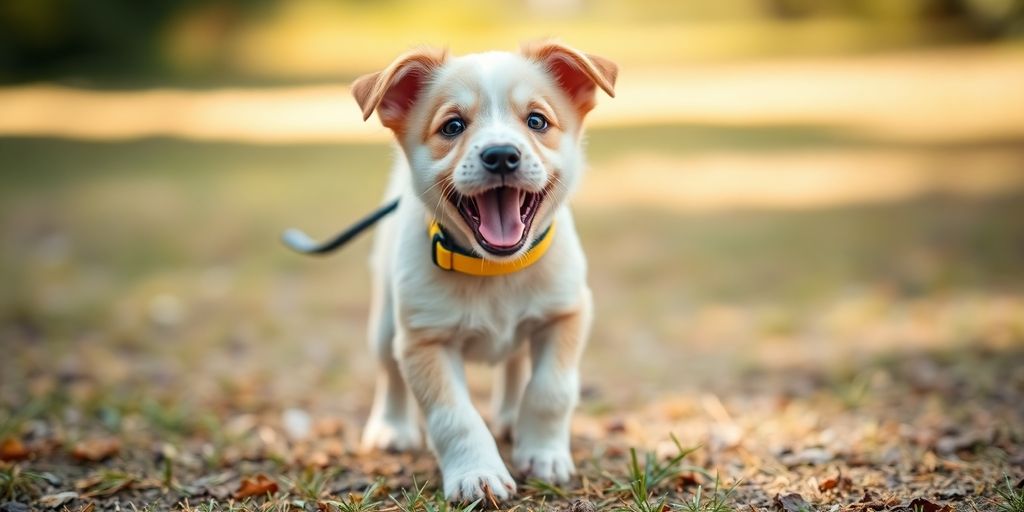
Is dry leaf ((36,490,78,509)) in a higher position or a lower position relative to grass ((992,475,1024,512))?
lower

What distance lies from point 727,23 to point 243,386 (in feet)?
38.8

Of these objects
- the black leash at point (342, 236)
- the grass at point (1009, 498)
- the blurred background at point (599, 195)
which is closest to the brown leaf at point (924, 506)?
the grass at point (1009, 498)

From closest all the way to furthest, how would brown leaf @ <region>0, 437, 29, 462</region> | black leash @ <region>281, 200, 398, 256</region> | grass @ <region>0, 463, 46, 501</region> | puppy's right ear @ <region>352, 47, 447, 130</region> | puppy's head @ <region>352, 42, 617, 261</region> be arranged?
puppy's head @ <region>352, 42, 617, 261</region> < puppy's right ear @ <region>352, 47, 447, 130</region> < grass @ <region>0, 463, 46, 501</region> < brown leaf @ <region>0, 437, 29, 462</region> < black leash @ <region>281, 200, 398, 256</region>

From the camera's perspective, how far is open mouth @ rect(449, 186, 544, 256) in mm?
3186

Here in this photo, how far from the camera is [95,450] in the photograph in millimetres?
3859

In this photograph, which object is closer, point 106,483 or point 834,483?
point 834,483

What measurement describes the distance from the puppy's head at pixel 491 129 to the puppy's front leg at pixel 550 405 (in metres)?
0.44

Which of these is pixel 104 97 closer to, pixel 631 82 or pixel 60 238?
pixel 60 238

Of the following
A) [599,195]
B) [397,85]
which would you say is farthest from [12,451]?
[599,195]

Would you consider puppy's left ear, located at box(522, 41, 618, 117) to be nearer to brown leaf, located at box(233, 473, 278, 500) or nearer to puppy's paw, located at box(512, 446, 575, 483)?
puppy's paw, located at box(512, 446, 575, 483)

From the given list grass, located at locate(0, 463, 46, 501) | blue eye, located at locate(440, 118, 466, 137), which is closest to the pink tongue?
blue eye, located at locate(440, 118, 466, 137)

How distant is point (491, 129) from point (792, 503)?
164cm

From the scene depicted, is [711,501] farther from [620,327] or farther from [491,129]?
[620,327]

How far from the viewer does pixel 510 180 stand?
308cm
